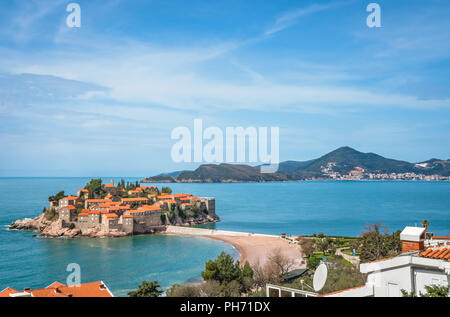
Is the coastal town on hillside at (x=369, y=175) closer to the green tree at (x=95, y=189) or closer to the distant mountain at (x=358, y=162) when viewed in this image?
the distant mountain at (x=358, y=162)

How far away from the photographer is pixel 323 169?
161 meters

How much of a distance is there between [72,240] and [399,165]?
458 ft

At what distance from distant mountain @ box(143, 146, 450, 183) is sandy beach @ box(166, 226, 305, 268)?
119105mm

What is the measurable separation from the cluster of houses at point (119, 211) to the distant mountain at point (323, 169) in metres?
112

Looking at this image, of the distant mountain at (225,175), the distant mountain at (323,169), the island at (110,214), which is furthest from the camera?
the distant mountain at (225,175)

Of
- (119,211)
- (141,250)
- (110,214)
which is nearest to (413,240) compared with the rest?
(141,250)

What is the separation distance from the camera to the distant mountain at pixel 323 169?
14088 centimetres

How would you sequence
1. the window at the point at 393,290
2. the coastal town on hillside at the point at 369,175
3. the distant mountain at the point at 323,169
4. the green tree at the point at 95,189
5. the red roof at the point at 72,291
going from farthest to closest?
the distant mountain at the point at 323,169 < the coastal town on hillside at the point at 369,175 < the green tree at the point at 95,189 < the red roof at the point at 72,291 < the window at the point at 393,290

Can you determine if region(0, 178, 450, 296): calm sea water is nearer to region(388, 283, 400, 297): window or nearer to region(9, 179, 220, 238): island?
region(9, 179, 220, 238): island

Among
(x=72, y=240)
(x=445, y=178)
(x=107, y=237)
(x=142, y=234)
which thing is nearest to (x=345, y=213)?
(x=142, y=234)

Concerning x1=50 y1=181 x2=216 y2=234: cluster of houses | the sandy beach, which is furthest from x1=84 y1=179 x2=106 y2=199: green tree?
the sandy beach

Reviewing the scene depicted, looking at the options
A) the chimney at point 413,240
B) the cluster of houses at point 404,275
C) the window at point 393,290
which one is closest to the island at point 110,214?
the chimney at point 413,240
